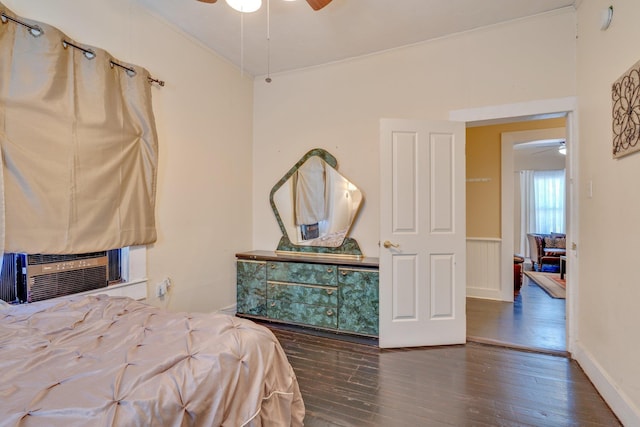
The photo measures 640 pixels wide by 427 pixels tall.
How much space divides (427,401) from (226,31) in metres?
3.41

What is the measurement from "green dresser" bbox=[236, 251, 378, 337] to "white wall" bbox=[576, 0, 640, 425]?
5.24ft

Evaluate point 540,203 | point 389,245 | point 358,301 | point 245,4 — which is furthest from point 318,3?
point 540,203

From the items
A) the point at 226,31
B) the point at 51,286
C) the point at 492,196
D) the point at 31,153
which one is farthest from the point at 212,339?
the point at 492,196

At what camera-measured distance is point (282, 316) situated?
127 inches

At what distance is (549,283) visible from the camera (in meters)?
5.19

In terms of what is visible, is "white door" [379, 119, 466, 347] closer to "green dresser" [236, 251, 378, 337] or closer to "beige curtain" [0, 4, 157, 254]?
"green dresser" [236, 251, 378, 337]

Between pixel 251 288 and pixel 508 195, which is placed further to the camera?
pixel 508 195

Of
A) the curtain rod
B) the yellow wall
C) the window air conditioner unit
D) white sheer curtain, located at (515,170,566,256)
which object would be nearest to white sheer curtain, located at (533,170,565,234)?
white sheer curtain, located at (515,170,566,256)

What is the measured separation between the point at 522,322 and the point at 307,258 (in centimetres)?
245

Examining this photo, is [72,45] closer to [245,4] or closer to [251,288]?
[245,4]

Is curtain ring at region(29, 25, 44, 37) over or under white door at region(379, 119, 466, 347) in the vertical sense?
over

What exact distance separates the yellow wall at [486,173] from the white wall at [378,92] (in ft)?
5.64

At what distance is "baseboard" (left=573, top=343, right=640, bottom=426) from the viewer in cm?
166

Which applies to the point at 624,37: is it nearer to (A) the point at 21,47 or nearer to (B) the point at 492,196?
(B) the point at 492,196
